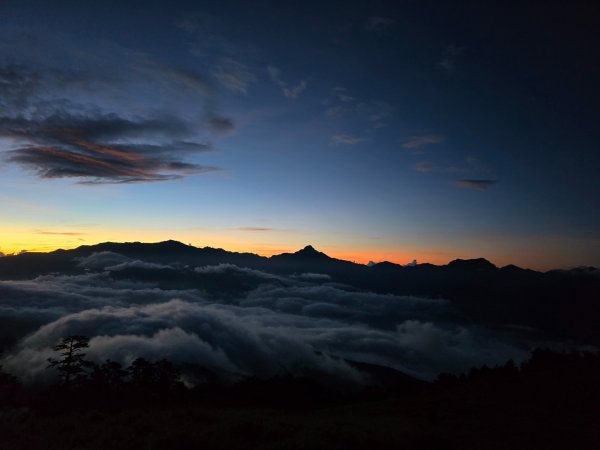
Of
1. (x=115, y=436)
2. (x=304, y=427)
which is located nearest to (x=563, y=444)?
(x=304, y=427)

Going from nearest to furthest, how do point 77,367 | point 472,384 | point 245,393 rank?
point 472,384, point 77,367, point 245,393

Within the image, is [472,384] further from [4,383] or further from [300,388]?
[4,383]

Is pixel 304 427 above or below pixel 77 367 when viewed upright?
above

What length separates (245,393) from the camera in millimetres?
64812

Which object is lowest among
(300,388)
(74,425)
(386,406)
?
(300,388)

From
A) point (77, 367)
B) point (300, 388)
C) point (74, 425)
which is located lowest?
point (300, 388)

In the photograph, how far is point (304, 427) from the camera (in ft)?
68.6

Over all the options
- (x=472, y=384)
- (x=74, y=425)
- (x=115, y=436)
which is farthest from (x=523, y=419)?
(x=74, y=425)

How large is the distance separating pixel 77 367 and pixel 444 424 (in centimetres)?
5381

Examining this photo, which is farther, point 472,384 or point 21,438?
point 472,384

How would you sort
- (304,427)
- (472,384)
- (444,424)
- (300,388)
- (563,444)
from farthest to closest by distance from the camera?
1. (300,388)
2. (472,384)
3. (444,424)
4. (304,427)
5. (563,444)

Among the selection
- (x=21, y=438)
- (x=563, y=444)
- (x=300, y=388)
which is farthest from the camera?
(x=300, y=388)

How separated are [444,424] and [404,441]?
624 centimetres

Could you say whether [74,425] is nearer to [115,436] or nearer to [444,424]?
[115,436]
